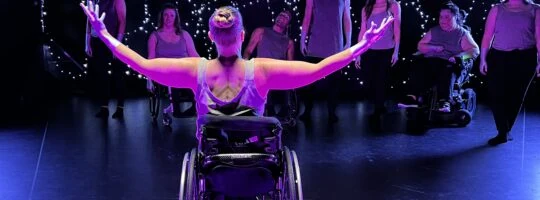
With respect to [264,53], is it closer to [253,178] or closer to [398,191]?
[398,191]

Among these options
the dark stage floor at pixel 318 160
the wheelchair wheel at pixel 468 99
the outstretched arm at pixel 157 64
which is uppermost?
the outstretched arm at pixel 157 64

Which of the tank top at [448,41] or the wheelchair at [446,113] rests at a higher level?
the tank top at [448,41]

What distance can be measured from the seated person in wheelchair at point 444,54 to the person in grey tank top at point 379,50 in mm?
306

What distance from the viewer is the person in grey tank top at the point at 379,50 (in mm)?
6574

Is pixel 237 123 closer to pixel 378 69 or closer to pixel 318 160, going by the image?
pixel 318 160

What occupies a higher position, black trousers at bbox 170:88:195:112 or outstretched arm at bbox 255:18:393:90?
outstretched arm at bbox 255:18:393:90

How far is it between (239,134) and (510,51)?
11.2 feet

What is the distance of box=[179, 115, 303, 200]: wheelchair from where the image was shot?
267 centimetres

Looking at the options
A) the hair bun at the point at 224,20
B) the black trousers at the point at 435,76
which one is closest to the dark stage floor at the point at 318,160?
the black trousers at the point at 435,76

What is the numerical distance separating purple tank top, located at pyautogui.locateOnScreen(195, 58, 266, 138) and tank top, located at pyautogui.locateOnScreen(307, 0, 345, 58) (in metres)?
3.61

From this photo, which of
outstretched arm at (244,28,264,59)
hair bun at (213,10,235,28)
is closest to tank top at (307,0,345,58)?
outstretched arm at (244,28,264,59)

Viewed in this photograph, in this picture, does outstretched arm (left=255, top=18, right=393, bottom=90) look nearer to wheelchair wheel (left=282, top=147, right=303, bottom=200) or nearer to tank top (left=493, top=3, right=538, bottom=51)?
wheelchair wheel (left=282, top=147, right=303, bottom=200)

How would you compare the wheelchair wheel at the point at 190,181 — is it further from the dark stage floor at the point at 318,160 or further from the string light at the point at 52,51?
the string light at the point at 52,51

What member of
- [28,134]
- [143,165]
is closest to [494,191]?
[143,165]
